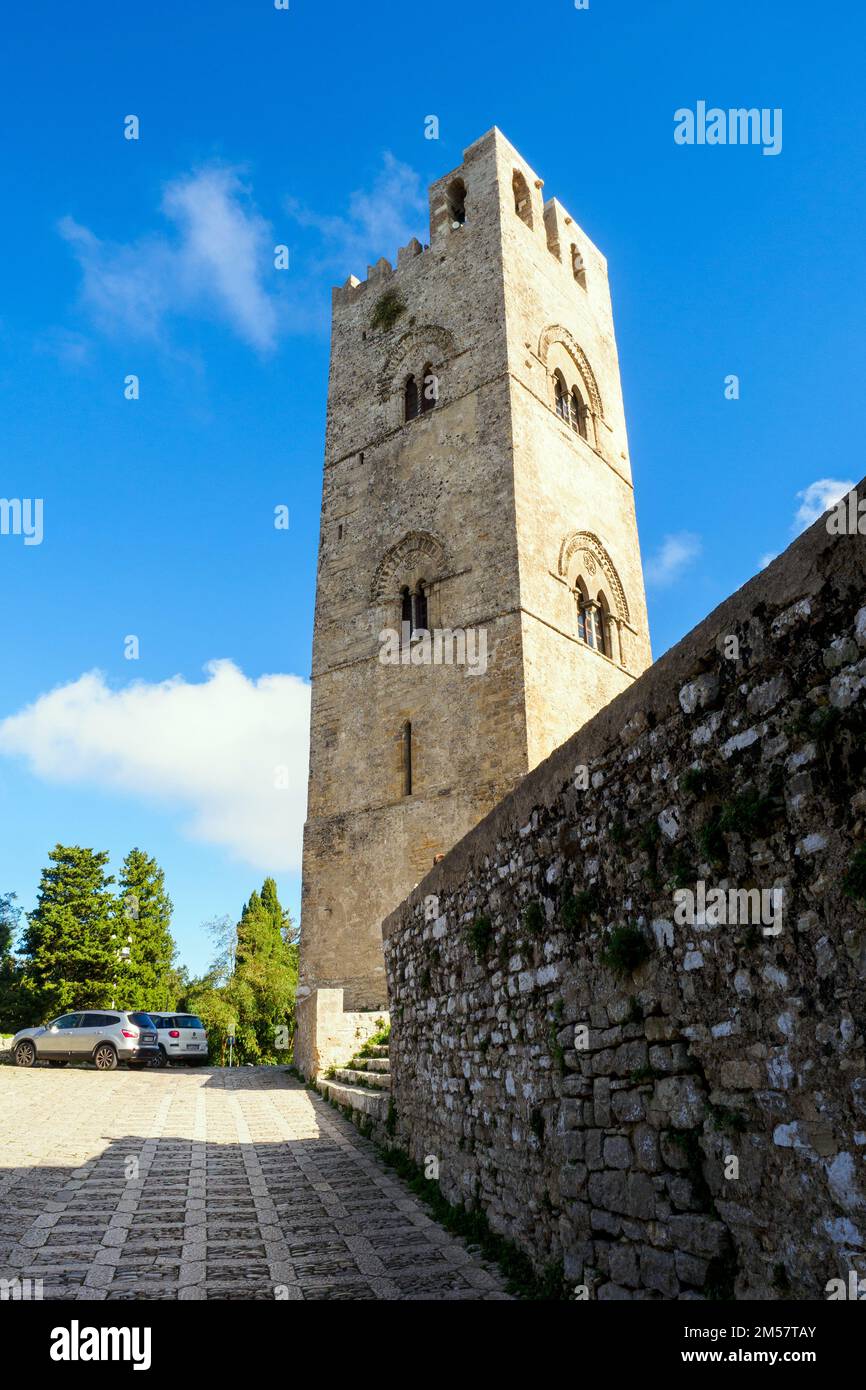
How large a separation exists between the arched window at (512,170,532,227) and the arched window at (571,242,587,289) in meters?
1.95

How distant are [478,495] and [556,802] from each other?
12404 millimetres

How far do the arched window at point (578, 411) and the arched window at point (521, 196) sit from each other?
14.3 ft

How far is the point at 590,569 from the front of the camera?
1708 cm

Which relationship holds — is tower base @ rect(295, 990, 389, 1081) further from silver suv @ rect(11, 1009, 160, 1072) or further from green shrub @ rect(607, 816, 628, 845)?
green shrub @ rect(607, 816, 628, 845)

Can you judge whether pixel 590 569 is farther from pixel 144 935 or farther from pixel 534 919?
pixel 144 935

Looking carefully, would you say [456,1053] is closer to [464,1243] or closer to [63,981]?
[464,1243]

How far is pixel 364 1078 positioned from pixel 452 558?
9.44 meters

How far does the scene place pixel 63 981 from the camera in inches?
1132

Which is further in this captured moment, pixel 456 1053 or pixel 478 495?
pixel 478 495

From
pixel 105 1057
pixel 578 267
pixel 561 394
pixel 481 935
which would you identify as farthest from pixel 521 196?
pixel 105 1057

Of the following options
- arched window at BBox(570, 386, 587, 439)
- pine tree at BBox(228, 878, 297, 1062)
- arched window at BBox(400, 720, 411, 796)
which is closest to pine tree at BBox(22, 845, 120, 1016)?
pine tree at BBox(228, 878, 297, 1062)

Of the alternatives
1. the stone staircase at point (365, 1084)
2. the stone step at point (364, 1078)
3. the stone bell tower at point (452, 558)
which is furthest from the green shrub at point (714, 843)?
the stone bell tower at point (452, 558)
